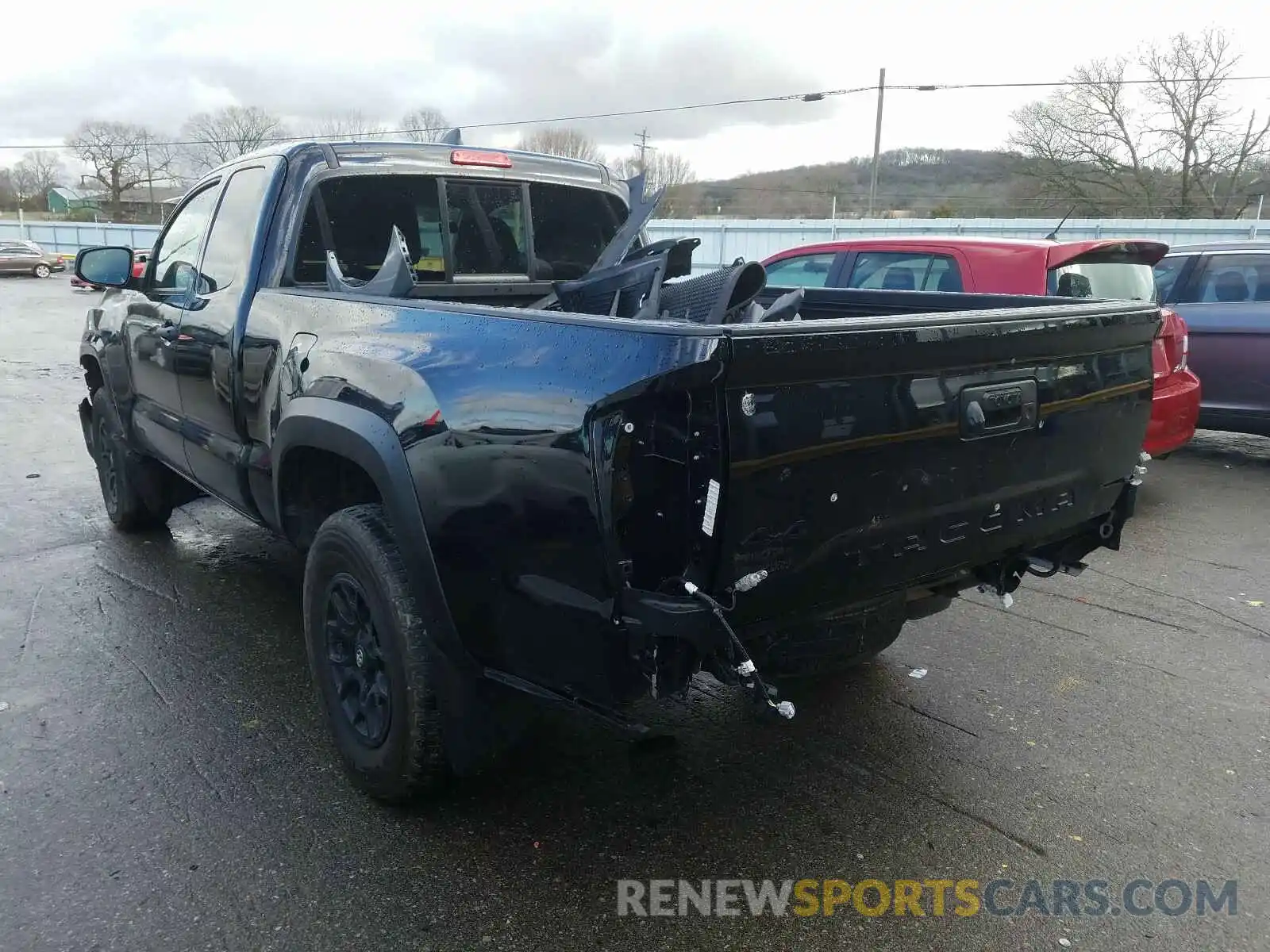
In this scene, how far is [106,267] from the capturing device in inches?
184

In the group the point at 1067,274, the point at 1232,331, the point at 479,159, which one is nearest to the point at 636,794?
the point at 479,159

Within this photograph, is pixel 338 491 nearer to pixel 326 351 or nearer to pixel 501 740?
pixel 326 351

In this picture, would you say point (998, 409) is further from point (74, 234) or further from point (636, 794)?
point (74, 234)

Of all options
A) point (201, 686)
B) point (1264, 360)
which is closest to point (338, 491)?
point (201, 686)

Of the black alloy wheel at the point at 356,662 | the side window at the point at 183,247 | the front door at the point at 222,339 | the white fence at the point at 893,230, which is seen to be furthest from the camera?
the white fence at the point at 893,230

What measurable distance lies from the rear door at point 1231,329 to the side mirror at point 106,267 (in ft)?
23.2

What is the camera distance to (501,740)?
2.66m

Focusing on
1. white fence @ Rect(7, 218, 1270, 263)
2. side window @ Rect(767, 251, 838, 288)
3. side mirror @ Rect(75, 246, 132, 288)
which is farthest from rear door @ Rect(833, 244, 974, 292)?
white fence @ Rect(7, 218, 1270, 263)

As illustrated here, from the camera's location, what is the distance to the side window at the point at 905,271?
20.8 ft

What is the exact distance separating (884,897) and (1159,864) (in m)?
0.79

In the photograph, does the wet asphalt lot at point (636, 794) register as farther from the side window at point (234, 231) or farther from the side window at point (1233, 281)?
the side window at point (1233, 281)

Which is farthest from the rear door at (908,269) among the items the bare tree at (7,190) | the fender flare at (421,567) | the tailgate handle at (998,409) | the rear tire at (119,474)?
the bare tree at (7,190)

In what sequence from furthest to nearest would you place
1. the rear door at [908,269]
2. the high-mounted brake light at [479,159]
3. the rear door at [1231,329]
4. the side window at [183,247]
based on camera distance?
1. the rear door at [1231,329]
2. the rear door at [908,269]
3. the side window at [183,247]
4. the high-mounted brake light at [479,159]

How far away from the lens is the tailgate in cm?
202
